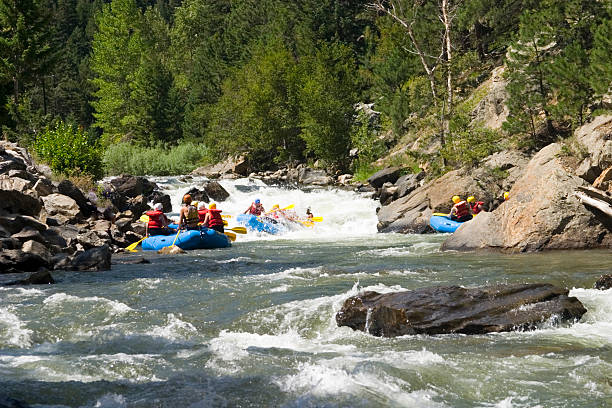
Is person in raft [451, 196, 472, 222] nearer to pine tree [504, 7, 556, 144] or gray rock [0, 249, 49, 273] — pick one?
pine tree [504, 7, 556, 144]

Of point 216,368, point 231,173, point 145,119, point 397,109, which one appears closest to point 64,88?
point 145,119

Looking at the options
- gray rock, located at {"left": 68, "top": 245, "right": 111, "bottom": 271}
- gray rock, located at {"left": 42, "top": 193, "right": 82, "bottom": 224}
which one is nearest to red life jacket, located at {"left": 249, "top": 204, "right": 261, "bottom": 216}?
gray rock, located at {"left": 42, "top": 193, "right": 82, "bottom": 224}

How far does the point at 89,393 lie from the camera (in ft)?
18.1

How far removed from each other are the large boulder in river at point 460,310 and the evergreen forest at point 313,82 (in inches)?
494

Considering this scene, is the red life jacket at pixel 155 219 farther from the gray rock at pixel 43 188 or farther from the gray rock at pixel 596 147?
the gray rock at pixel 596 147

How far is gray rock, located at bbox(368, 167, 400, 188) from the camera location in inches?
1131

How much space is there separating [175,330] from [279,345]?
1.43m

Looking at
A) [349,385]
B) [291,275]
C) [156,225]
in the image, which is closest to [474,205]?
[156,225]

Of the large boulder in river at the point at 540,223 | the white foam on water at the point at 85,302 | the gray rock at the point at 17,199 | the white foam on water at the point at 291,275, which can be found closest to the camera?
the white foam on water at the point at 85,302

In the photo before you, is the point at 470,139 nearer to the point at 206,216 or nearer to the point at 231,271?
the point at 206,216

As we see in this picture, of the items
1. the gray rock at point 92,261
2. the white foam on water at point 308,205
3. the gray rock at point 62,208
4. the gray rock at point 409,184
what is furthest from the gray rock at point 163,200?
the gray rock at point 92,261

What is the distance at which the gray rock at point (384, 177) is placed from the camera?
94.2ft

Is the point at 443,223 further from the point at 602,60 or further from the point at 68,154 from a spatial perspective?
the point at 68,154

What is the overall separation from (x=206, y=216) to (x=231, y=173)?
27079mm
